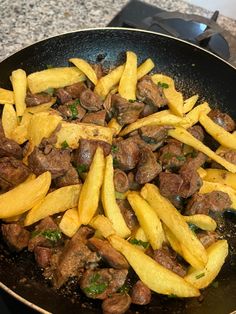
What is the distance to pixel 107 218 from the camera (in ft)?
5.24

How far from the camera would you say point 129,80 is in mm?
2021

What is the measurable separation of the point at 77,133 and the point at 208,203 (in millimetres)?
586

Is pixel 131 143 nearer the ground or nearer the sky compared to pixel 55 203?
nearer the sky

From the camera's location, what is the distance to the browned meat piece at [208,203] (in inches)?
68.0

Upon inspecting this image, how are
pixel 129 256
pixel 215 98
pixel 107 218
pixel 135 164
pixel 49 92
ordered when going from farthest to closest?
pixel 215 98 → pixel 49 92 → pixel 135 164 → pixel 107 218 → pixel 129 256

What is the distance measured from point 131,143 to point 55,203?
43cm

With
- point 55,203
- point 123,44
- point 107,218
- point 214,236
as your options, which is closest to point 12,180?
point 55,203

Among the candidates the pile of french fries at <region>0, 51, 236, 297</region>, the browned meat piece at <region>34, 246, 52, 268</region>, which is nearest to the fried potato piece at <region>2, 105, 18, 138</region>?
the pile of french fries at <region>0, 51, 236, 297</region>

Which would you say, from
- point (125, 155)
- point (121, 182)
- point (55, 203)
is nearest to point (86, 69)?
point (125, 155)

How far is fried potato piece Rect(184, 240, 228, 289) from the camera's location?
152cm

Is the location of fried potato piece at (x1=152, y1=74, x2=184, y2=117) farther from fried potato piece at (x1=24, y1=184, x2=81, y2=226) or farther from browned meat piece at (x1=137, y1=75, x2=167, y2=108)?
fried potato piece at (x1=24, y1=184, x2=81, y2=226)

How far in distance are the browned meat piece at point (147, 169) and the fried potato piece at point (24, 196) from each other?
1.21ft

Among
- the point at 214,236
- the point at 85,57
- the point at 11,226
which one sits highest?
the point at 85,57

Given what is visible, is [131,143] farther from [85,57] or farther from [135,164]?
[85,57]
